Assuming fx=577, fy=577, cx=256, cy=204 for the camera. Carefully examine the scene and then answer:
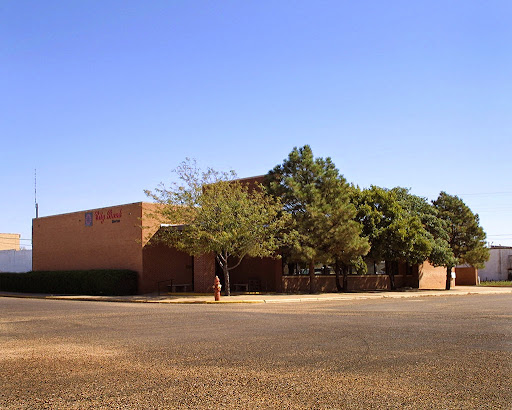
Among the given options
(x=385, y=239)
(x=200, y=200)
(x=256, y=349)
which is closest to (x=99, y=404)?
(x=256, y=349)

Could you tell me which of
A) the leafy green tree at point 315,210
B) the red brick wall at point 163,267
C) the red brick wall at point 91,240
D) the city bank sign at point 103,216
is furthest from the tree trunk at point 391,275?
the city bank sign at point 103,216

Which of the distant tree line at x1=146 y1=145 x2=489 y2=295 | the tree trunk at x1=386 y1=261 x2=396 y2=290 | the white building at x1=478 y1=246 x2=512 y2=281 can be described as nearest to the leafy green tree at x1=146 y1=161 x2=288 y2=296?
the distant tree line at x1=146 y1=145 x2=489 y2=295

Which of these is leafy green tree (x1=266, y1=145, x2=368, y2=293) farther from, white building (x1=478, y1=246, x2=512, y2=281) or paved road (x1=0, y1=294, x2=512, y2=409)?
white building (x1=478, y1=246, x2=512, y2=281)

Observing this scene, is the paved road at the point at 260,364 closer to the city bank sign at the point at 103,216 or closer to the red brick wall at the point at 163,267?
the red brick wall at the point at 163,267

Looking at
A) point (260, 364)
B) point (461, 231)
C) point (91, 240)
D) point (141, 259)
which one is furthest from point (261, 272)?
point (260, 364)

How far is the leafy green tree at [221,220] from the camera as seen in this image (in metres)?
29.2

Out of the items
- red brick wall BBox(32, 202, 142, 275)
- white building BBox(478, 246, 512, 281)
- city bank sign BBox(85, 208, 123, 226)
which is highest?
city bank sign BBox(85, 208, 123, 226)

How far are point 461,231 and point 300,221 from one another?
57.9ft

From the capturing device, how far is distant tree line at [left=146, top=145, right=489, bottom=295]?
29.8 meters

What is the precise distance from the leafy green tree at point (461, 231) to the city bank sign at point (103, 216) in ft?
78.8

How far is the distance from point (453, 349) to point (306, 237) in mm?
21419

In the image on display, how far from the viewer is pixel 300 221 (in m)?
32.4

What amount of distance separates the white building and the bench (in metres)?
38.8

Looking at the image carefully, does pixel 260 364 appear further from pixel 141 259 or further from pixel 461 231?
pixel 461 231
